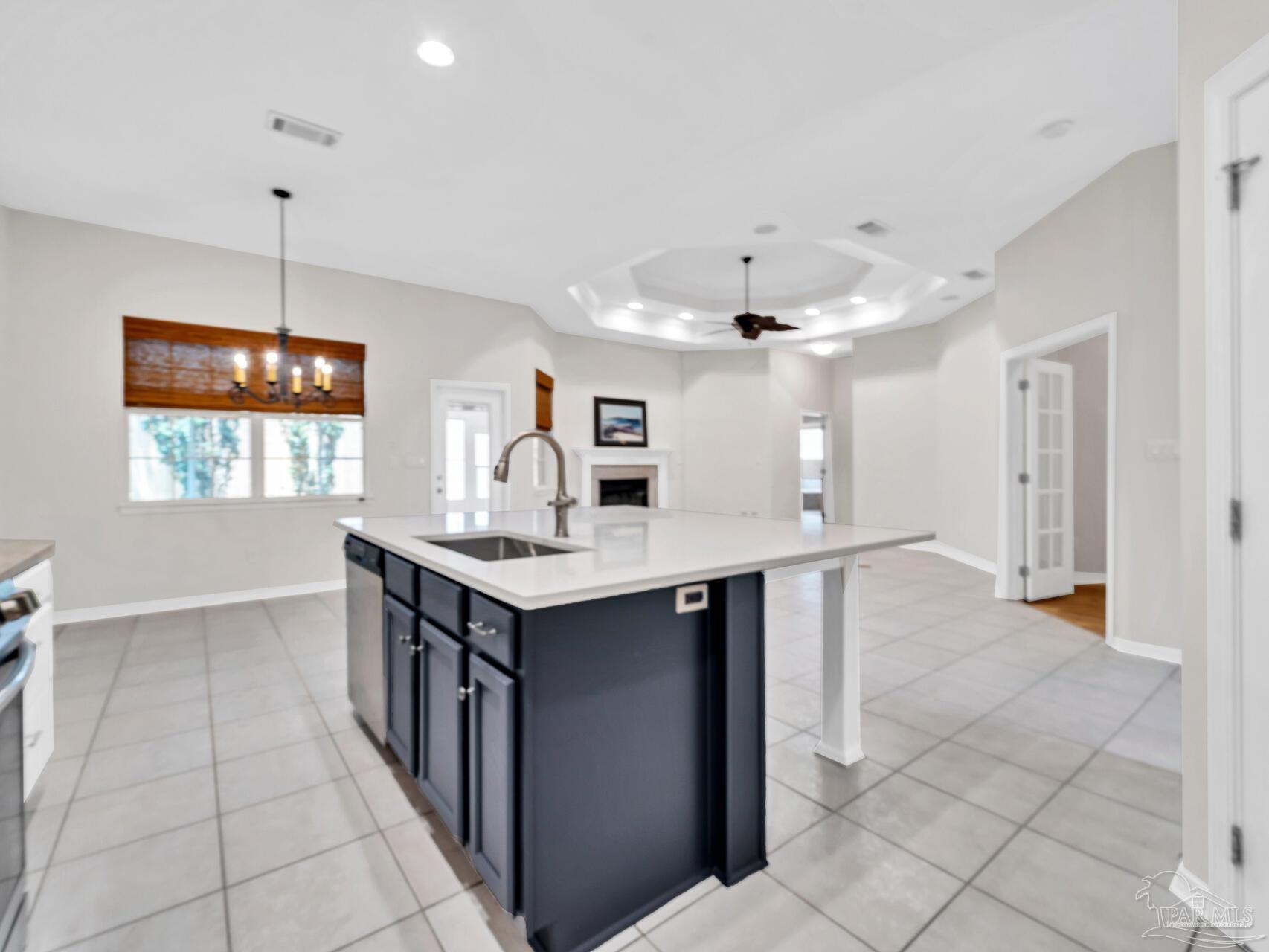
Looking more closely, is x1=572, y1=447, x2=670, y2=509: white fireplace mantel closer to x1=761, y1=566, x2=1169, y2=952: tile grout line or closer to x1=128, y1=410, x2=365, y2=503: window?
x1=128, y1=410, x2=365, y2=503: window

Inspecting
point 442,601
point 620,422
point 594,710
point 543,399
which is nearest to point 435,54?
point 442,601

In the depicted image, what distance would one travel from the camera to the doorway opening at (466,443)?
5.71 m

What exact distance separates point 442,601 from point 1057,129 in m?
3.81

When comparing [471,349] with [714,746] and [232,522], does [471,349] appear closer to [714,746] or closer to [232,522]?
[232,522]

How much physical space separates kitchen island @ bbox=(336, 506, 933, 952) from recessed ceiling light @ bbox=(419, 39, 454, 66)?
6.78 feet

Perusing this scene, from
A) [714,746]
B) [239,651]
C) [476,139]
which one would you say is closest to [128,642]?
[239,651]

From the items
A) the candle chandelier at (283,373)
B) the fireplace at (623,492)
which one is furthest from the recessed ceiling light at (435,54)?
the fireplace at (623,492)

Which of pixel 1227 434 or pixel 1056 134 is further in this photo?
pixel 1056 134

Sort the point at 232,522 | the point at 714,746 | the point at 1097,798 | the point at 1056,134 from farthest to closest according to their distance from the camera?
the point at 232,522, the point at 1056,134, the point at 1097,798, the point at 714,746

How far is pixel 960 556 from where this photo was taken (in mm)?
6371

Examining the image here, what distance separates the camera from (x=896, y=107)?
111 inches

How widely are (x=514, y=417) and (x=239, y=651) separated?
3322 millimetres

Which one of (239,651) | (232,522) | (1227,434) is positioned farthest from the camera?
(232,522)

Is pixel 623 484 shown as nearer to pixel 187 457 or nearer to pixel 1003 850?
pixel 187 457
